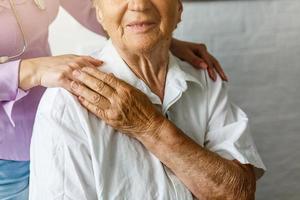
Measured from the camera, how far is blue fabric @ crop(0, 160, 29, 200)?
1230 millimetres

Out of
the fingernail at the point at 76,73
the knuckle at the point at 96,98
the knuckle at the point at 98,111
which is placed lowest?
the knuckle at the point at 98,111

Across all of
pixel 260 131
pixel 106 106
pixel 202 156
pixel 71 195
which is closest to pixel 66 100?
pixel 106 106

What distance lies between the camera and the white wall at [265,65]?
183 centimetres

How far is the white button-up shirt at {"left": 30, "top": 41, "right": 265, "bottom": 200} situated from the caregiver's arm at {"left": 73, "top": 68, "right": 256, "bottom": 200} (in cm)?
3

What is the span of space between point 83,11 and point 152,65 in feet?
1.10

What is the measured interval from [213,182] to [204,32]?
829 millimetres

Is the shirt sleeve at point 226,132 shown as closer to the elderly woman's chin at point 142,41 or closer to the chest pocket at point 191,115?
the chest pocket at point 191,115

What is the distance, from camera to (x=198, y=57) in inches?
55.7

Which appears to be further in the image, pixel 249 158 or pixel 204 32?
pixel 204 32

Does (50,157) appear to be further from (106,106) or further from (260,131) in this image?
(260,131)

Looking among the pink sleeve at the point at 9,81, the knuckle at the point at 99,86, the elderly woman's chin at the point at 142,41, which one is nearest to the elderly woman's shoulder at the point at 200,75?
the elderly woman's chin at the point at 142,41

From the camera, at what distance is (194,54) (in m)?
1.43

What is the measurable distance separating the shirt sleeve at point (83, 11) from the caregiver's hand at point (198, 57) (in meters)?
0.25

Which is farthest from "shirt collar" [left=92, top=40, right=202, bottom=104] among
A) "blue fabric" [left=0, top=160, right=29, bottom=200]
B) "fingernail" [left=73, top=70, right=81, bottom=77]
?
"blue fabric" [left=0, top=160, right=29, bottom=200]
